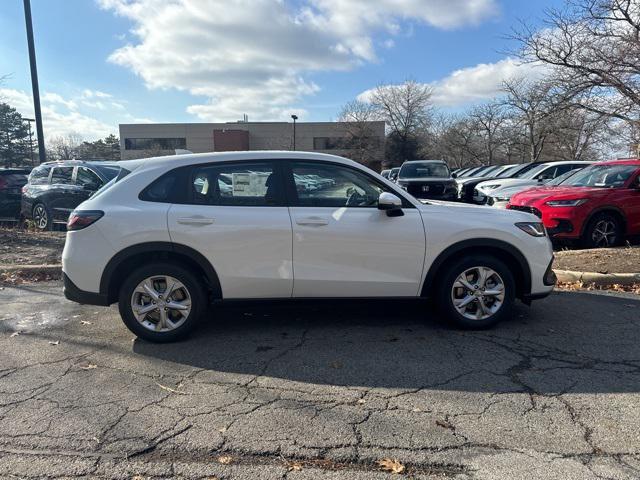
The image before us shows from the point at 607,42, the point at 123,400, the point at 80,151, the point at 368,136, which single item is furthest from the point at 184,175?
the point at 80,151

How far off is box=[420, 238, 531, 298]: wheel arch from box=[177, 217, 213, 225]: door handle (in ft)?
7.05

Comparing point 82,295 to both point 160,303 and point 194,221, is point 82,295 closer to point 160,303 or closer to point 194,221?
point 160,303

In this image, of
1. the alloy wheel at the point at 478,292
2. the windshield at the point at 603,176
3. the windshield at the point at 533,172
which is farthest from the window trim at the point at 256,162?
the windshield at the point at 533,172

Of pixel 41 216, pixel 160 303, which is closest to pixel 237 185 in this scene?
pixel 160 303

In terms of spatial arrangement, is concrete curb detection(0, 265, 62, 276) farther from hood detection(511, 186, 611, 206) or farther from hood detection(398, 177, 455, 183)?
hood detection(398, 177, 455, 183)

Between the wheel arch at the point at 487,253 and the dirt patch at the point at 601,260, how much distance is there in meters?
2.67

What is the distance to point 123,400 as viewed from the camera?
3.42 m

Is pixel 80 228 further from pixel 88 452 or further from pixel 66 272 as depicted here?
pixel 88 452

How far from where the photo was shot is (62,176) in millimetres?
11016

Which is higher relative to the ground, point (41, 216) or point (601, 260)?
point (41, 216)

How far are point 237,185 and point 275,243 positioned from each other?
69 centimetres

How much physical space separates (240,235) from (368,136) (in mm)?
54551

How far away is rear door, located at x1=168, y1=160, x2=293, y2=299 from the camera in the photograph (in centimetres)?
437

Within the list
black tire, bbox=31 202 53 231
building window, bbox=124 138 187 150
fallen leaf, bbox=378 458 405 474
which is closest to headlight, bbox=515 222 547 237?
fallen leaf, bbox=378 458 405 474
